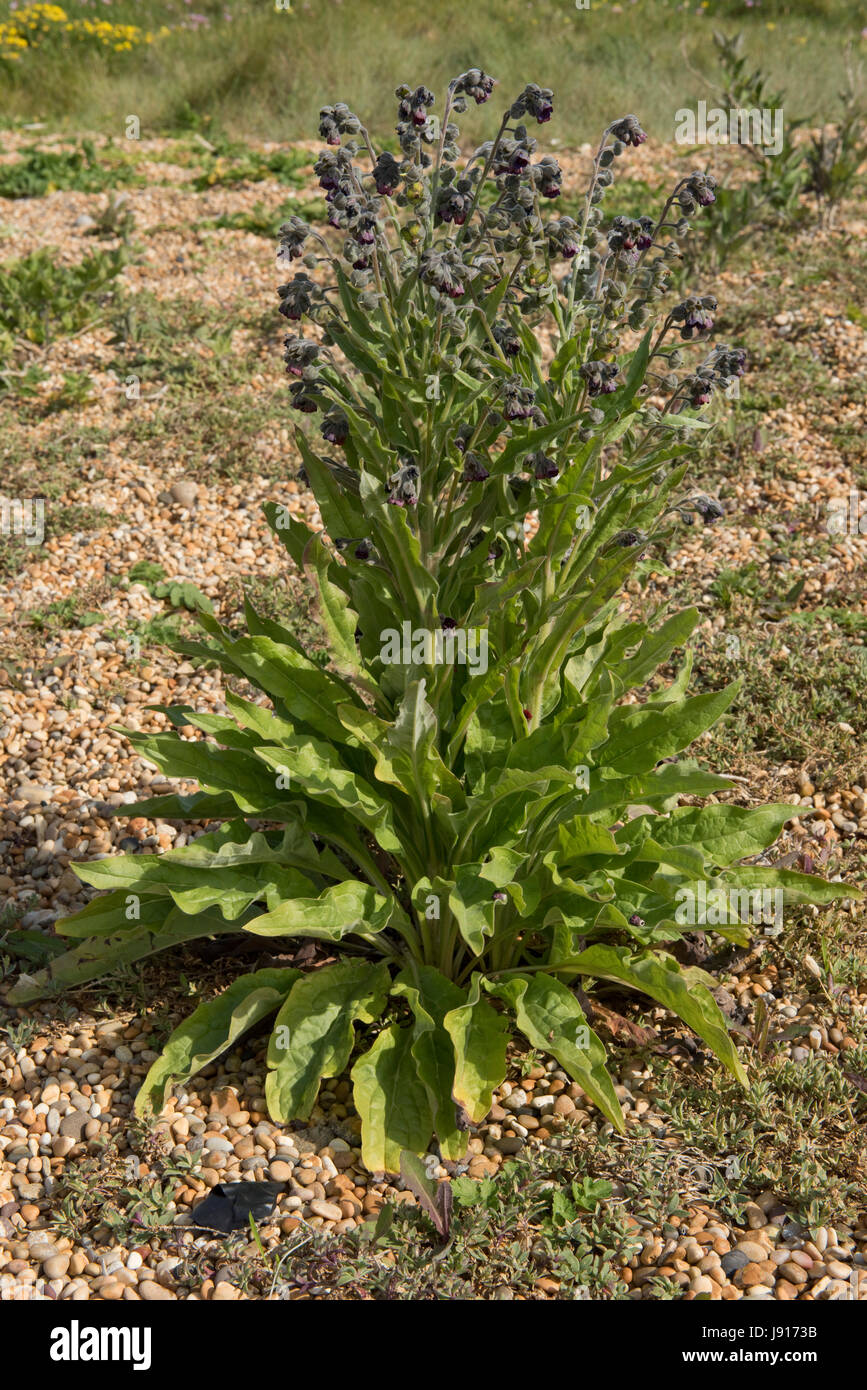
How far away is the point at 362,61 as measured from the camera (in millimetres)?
10875

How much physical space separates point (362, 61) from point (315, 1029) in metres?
10.4

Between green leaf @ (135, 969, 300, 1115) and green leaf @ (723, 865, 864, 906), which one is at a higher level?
green leaf @ (723, 865, 864, 906)

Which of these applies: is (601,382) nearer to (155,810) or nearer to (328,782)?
(328,782)

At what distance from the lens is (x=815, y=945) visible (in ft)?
11.1

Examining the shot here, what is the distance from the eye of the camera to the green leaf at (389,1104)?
2676 millimetres

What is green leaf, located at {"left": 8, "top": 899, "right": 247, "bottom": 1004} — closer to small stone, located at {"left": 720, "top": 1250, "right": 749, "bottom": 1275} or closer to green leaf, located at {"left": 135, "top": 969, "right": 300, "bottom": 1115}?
green leaf, located at {"left": 135, "top": 969, "right": 300, "bottom": 1115}

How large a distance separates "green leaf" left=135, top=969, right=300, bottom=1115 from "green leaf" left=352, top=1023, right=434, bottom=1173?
0.29 m

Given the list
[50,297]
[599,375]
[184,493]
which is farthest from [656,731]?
[50,297]

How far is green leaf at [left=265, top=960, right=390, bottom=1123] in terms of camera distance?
2.76 metres

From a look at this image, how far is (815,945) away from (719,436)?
3.06 metres

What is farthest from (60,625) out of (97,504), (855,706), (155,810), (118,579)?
(855,706)

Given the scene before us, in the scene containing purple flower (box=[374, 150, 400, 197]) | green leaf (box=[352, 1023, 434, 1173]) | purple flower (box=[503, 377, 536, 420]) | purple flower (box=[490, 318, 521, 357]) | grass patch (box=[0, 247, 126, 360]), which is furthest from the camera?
grass patch (box=[0, 247, 126, 360])

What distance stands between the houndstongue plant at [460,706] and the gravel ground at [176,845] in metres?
0.18

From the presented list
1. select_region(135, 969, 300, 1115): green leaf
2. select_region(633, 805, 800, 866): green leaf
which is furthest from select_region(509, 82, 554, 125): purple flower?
select_region(135, 969, 300, 1115): green leaf
